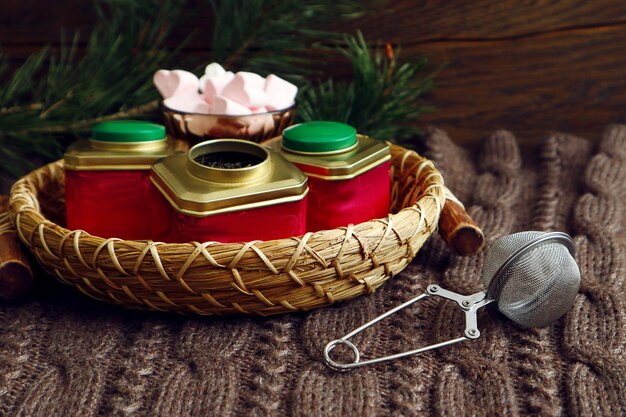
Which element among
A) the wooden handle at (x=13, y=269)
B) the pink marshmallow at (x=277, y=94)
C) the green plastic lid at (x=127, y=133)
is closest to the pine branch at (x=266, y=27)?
the pink marshmallow at (x=277, y=94)

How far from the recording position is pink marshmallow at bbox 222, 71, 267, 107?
72 centimetres

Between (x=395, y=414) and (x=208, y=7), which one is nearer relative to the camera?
(x=395, y=414)

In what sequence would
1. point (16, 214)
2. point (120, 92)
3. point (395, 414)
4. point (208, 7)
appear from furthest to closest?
point (208, 7), point (120, 92), point (16, 214), point (395, 414)

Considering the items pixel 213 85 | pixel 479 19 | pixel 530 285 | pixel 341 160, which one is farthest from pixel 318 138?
pixel 479 19

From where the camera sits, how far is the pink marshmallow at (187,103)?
74 cm

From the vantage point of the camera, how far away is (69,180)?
674 mm

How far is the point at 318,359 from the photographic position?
594mm

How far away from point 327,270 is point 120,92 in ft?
1.43

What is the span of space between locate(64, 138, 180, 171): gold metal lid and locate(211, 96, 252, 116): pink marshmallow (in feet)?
0.22

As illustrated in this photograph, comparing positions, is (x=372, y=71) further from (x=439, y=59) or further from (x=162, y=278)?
(x=162, y=278)

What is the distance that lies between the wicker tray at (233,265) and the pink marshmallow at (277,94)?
19 centimetres

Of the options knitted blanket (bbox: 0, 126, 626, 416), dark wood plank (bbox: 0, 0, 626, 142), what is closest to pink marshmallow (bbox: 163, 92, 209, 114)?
knitted blanket (bbox: 0, 126, 626, 416)

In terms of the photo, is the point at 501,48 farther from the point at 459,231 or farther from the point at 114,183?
the point at 114,183

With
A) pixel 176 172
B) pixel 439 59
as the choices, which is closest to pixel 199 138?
pixel 176 172
